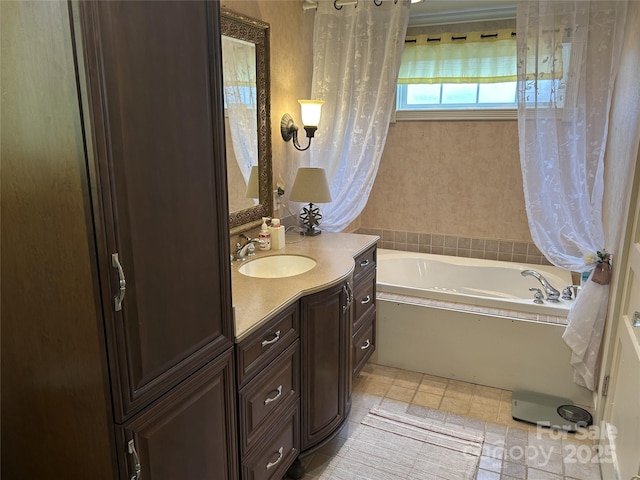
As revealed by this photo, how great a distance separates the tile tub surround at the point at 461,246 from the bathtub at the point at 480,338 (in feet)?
0.69

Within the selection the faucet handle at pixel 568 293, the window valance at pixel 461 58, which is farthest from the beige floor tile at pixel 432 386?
the window valance at pixel 461 58

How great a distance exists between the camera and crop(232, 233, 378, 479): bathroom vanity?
1.56 metres

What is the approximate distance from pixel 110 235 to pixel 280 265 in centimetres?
139

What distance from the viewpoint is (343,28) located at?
2666 millimetres

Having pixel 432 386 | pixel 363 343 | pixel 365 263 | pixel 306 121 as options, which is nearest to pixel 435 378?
pixel 432 386

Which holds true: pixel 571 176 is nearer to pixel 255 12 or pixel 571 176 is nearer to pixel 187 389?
pixel 255 12

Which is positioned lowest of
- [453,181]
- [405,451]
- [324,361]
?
[405,451]

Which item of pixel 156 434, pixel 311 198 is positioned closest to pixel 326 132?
pixel 311 198

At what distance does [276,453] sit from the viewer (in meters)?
1.76

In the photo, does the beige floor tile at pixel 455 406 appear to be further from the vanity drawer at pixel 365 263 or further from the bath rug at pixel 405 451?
the vanity drawer at pixel 365 263

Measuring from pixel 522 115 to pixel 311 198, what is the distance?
1.17 m

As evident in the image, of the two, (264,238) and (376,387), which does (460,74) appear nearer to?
(264,238)

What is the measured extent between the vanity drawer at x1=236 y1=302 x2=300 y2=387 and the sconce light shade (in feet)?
2.73

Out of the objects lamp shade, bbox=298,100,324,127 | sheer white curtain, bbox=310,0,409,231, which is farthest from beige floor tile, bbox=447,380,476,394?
lamp shade, bbox=298,100,324,127
